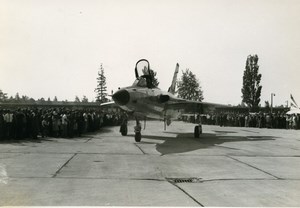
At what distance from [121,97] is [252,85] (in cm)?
5652

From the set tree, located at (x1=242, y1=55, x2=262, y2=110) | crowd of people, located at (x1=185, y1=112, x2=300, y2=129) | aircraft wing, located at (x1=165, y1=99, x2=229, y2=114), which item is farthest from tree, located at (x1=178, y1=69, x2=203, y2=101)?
aircraft wing, located at (x1=165, y1=99, x2=229, y2=114)

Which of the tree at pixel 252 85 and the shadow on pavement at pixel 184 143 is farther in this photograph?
the tree at pixel 252 85

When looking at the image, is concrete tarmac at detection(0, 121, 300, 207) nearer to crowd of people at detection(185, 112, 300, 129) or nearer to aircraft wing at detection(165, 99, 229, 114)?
aircraft wing at detection(165, 99, 229, 114)

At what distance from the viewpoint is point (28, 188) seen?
7.32m

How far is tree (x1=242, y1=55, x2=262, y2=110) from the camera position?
6819 centimetres

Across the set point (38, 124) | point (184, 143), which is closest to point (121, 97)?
point (184, 143)

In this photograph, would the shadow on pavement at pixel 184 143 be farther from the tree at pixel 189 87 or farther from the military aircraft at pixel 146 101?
the tree at pixel 189 87

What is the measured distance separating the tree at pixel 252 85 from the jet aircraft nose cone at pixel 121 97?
183 feet

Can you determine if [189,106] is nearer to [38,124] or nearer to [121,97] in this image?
[121,97]

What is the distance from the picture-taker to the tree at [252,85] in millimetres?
68188

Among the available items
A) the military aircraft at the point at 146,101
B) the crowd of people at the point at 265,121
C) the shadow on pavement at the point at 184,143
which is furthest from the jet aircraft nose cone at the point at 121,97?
the crowd of people at the point at 265,121

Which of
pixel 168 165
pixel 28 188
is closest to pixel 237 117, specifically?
pixel 168 165

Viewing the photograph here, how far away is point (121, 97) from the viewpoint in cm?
1603

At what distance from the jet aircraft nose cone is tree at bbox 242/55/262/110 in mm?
55836
